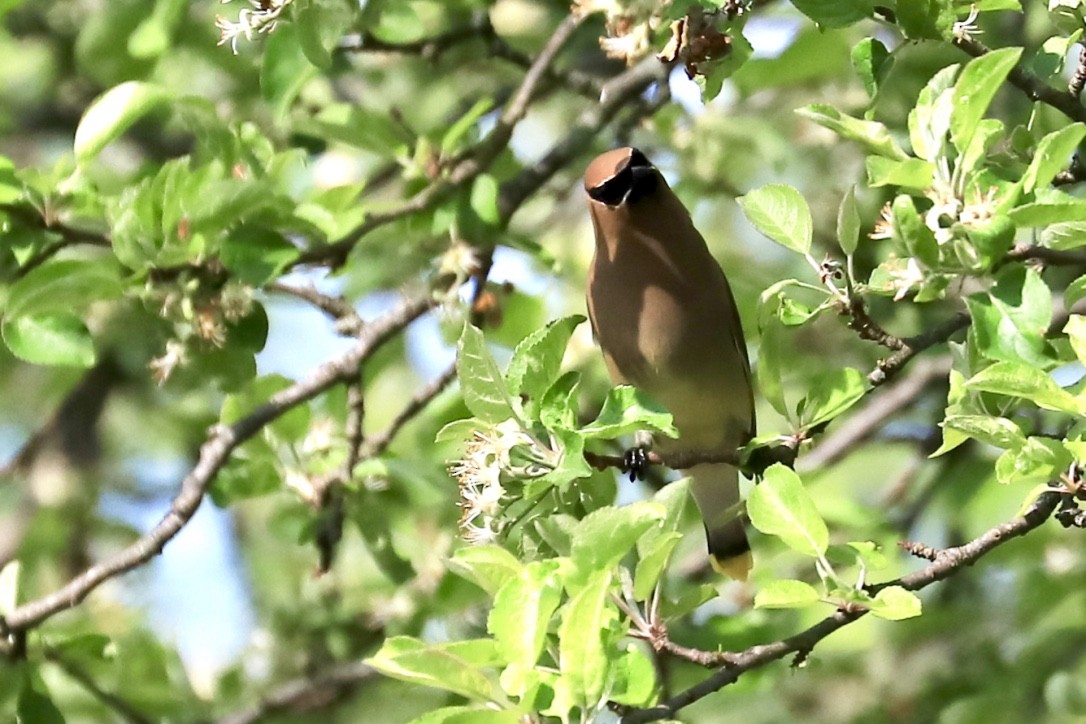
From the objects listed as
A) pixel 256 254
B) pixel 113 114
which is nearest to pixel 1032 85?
pixel 256 254

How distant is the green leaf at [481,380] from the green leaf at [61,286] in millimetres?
1200

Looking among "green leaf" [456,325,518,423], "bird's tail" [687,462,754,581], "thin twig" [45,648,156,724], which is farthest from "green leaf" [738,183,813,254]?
"thin twig" [45,648,156,724]

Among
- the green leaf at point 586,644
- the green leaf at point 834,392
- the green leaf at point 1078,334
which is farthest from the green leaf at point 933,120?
the green leaf at point 586,644

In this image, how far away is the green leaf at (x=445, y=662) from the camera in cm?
253

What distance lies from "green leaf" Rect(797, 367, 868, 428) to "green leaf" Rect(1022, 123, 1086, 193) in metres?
0.51

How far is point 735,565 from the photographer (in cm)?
495

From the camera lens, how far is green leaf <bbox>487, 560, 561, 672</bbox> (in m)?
2.43

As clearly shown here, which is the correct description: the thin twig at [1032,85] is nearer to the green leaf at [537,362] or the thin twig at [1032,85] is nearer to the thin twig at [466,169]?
the green leaf at [537,362]

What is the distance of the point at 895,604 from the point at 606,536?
514mm

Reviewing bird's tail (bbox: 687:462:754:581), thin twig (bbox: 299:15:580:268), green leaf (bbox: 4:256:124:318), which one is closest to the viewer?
green leaf (bbox: 4:256:124:318)

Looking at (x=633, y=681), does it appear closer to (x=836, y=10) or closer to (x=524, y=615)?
(x=524, y=615)

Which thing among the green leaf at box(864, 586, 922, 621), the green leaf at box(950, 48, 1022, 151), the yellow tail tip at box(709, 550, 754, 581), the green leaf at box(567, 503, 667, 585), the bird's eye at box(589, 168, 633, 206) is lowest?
the yellow tail tip at box(709, 550, 754, 581)

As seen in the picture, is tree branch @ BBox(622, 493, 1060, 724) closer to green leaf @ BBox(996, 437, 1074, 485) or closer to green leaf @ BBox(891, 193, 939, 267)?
green leaf @ BBox(996, 437, 1074, 485)

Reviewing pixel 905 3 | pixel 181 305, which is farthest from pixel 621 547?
pixel 181 305
